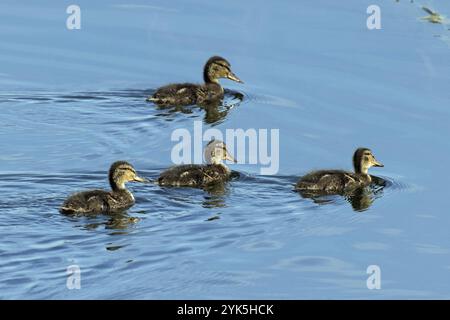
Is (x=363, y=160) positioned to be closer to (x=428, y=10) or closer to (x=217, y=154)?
(x=217, y=154)

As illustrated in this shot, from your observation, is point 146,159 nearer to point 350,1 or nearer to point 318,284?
point 318,284

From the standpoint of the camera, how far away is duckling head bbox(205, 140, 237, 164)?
15.2m

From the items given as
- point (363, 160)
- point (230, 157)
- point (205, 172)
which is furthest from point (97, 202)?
point (363, 160)

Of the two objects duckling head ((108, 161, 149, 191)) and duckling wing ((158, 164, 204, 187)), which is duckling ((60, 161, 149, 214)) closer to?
duckling head ((108, 161, 149, 191))

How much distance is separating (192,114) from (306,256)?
467 cm

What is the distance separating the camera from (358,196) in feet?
48.2

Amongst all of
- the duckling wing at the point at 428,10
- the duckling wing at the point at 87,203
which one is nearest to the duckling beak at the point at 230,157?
the duckling wing at the point at 87,203

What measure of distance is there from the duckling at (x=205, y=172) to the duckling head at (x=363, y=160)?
1187mm

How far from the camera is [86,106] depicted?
54.4 feet

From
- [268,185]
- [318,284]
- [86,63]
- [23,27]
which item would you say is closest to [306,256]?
[318,284]

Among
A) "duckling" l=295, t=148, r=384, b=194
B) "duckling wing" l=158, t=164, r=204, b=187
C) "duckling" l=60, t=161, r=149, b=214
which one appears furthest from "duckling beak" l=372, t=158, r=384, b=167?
"duckling" l=60, t=161, r=149, b=214

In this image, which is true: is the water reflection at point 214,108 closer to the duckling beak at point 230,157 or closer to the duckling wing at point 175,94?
the duckling wing at point 175,94

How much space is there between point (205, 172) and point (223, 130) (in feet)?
4.74

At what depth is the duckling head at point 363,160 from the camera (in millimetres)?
14938
